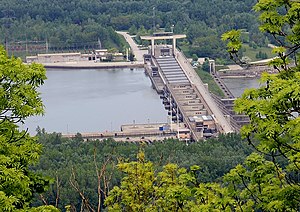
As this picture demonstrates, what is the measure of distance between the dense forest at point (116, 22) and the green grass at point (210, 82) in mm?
1899

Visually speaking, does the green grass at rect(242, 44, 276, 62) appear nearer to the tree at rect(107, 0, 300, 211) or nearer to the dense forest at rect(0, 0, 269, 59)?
the dense forest at rect(0, 0, 269, 59)

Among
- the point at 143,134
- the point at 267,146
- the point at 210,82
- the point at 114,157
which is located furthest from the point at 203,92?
the point at 267,146

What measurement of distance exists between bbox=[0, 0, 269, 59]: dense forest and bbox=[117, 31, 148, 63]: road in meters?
0.24

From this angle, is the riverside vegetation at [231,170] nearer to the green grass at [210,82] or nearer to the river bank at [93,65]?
the green grass at [210,82]

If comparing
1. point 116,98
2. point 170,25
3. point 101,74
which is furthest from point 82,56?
point 116,98

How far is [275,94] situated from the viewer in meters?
2.49

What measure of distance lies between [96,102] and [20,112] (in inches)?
506

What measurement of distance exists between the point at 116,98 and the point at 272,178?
43.3 feet

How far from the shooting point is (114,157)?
10.2 m

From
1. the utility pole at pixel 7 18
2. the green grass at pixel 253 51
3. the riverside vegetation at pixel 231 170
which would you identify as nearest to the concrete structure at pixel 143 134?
the green grass at pixel 253 51

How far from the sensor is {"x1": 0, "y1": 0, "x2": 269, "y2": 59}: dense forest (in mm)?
21812

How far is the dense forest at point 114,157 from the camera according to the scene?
8.89 m

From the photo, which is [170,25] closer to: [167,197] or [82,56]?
[82,56]

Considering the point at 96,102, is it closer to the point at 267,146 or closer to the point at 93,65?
the point at 93,65
